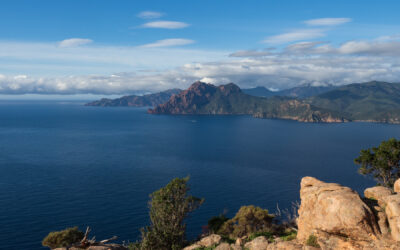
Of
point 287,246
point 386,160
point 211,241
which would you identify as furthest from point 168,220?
point 386,160

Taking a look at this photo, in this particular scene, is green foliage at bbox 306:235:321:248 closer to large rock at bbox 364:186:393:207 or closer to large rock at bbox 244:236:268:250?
large rock at bbox 244:236:268:250

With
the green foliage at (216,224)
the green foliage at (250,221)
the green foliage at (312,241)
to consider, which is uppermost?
the green foliage at (312,241)

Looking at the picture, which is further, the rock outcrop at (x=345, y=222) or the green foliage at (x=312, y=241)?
the green foliage at (x=312, y=241)

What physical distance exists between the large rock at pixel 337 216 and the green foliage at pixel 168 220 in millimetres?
23960

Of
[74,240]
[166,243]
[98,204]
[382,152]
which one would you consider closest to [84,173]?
[98,204]

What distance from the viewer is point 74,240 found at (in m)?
63.9

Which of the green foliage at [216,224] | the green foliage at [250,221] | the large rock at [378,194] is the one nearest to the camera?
the large rock at [378,194]

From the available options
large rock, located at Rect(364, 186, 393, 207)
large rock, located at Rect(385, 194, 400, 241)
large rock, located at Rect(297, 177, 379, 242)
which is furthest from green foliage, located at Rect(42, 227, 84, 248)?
large rock, located at Rect(385, 194, 400, 241)

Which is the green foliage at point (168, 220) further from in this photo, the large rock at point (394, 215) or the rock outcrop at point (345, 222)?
the large rock at point (394, 215)

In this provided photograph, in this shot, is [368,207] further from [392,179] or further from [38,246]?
[38,246]

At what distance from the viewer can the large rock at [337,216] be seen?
27789mm

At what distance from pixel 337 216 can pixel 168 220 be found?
31.3 m

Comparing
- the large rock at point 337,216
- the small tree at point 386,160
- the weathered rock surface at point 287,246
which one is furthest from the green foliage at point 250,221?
the large rock at point 337,216

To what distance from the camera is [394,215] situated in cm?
2736
